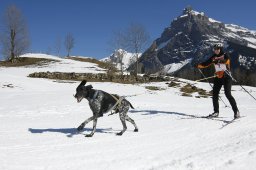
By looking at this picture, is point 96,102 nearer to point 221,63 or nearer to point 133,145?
point 133,145

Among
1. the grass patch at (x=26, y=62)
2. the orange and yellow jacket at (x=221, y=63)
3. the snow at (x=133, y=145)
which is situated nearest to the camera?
the snow at (x=133, y=145)

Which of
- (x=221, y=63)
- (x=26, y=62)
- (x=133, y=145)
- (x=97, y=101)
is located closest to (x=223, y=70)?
(x=221, y=63)

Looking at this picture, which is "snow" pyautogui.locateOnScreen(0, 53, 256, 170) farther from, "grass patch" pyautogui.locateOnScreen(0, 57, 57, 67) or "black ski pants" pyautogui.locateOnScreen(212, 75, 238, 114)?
"grass patch" pyautogui.locateOnScreen(0, 57, 57, 67)

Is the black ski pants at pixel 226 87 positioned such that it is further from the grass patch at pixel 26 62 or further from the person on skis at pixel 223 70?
the grass patch at pixel 26 62

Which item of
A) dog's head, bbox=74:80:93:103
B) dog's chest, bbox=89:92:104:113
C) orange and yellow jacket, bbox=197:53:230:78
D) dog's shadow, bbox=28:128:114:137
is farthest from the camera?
orange and yellow jacket, bbox=197:53:230:78

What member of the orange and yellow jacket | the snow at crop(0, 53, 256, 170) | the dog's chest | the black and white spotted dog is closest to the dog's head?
the black and white spotted dog

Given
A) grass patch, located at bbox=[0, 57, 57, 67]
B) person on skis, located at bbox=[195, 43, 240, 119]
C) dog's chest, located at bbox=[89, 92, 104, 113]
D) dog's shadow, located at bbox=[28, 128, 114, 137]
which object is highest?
grass patch, located at bbox=[0, 57, 57, 67]

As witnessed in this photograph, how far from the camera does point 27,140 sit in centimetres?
1003

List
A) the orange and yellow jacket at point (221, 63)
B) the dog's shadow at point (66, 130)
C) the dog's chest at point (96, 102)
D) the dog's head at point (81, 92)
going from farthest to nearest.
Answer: the orange and yellow jacket at point (221, 63), the dog's shadow at point (66, 130), the dog's chest at point (96, 102), the dog's head at point (81, 92)

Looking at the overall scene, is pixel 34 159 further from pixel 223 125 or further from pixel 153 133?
pixel 223 125

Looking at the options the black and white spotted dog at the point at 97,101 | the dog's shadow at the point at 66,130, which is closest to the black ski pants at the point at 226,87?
the black and white spotted dog at the point at 97,101

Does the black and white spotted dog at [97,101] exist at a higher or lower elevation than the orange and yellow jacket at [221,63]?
lower

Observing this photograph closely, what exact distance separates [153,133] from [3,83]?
86.1 feet

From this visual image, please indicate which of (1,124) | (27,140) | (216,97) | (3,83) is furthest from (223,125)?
(3,83)
